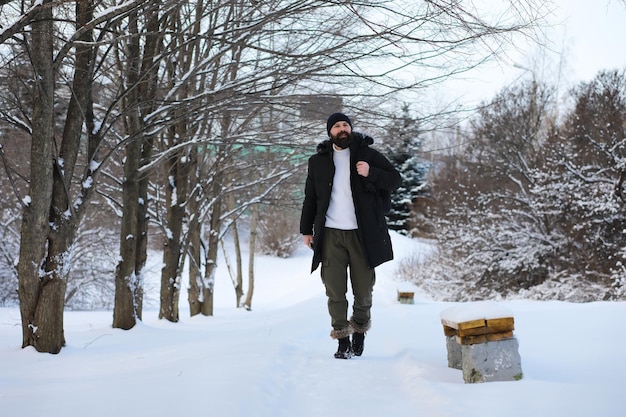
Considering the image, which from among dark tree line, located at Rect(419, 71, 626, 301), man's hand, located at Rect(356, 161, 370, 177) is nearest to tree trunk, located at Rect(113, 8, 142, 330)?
man's hand, located at Rect(356, 161, 370, 177)

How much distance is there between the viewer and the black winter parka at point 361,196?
392cm

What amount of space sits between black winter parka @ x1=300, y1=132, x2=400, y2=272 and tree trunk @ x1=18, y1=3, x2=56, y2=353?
190cm

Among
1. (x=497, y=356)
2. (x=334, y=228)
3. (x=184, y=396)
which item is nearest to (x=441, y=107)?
(x=334, y=228)

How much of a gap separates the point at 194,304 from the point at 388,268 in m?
14.9

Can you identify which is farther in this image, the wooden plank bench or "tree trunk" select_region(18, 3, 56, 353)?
"tree trunk" select_region(18, 3, 56, 353)

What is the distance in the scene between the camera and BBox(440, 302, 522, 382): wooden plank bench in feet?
9.67

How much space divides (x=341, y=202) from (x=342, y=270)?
48 cm

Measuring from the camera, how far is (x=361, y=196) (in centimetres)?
396

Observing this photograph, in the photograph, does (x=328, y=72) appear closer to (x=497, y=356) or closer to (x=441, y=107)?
(x=441, y=107)

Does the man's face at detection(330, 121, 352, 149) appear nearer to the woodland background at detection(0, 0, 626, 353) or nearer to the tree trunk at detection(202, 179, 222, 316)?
the woodland background at detection(0, 0, 626, 353)

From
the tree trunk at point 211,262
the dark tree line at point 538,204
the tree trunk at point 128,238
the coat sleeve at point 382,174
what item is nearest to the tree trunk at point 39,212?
the tree trunk at point 128,238

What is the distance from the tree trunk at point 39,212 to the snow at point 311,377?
192mm

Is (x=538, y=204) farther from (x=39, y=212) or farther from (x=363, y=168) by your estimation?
(x=39, y=212)

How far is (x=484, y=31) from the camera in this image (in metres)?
3.25
